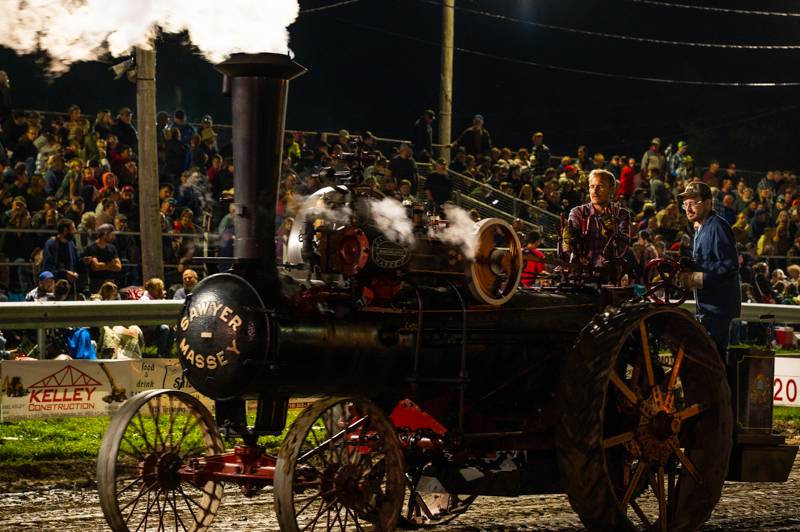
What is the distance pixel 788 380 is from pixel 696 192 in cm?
529

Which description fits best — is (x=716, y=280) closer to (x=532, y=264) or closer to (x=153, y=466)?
(x=532, y=264)

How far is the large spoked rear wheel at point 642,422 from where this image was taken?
6.35 meters

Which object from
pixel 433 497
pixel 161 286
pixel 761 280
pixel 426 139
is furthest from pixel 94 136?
pixel 761 280

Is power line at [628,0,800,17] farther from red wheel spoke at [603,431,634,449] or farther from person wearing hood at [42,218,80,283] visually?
red wheel spoke at [603,431,634,449]

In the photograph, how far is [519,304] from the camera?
6.96 meters

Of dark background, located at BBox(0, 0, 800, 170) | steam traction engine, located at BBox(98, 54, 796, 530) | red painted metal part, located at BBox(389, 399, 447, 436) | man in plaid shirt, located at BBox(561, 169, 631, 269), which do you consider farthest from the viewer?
dark background, located at BBox(0, 0, 800, 170)

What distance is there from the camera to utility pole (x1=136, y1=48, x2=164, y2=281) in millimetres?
13539

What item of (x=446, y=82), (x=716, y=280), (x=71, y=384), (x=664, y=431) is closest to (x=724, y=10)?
(x=446, y=82)

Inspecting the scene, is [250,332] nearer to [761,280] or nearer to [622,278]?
[622,278]

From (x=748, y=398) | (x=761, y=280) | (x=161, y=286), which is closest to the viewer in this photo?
(x=748, y=398)

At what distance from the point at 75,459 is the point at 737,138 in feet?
88.7

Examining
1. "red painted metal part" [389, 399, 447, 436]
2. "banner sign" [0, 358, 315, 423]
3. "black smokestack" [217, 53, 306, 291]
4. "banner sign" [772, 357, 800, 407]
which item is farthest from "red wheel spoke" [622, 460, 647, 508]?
"banner sign" [772, 357, 800, 407]

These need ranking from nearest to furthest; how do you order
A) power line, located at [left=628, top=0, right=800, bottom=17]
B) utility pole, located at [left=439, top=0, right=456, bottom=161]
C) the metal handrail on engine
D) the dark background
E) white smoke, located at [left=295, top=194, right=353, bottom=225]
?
white smoke, located at [left=295, top=194, right=353, bottom=225] < the metal handrail on engine < utility pole, located at [left=439, top=0, right=456, bottom=161] < the dark background < power line, located at [left=628, top=0, right=800, bottom=17]

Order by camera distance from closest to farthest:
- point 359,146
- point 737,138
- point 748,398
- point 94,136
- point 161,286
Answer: point 359,146 < point 748,398 < point 161,286 < point 94,136 < point 737,138
